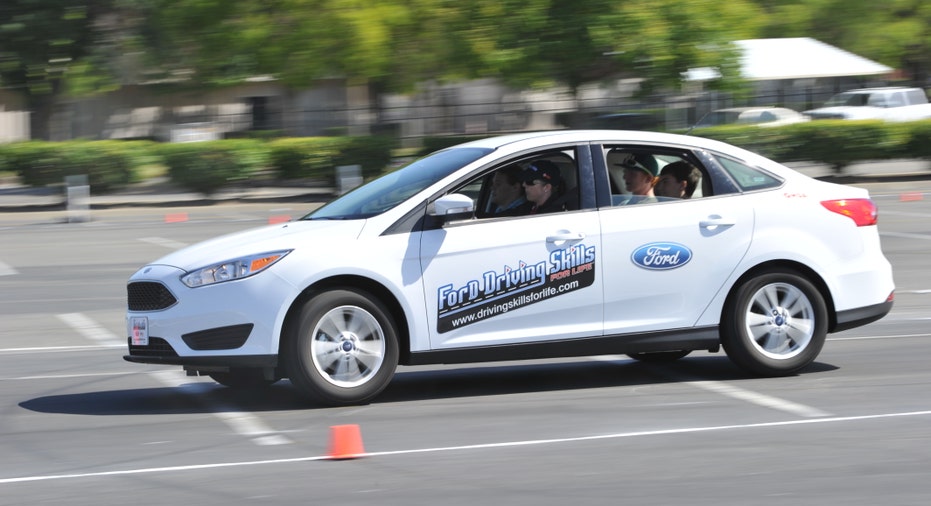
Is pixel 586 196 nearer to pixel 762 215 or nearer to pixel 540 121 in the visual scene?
pixel 762 215

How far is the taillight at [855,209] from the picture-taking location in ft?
28.3

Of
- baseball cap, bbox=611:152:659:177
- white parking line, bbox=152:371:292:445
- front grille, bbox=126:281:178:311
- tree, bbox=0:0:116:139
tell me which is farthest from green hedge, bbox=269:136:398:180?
front grille, bbox=126:281:178:311

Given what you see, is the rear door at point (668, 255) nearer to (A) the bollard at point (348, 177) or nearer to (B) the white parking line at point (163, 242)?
(B) the white parking line at point (163, 242)

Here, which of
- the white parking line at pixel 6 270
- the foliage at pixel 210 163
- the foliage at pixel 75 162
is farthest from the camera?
the foliage at pixel 210 163

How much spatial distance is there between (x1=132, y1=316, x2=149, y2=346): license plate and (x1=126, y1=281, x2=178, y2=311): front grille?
7cm

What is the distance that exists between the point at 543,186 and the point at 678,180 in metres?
0.95

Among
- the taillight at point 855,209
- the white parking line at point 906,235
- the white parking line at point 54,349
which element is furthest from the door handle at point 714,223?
the white parking line at point 906,235

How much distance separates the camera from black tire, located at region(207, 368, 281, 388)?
7688 millimetres

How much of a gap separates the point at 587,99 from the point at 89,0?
48.3ft

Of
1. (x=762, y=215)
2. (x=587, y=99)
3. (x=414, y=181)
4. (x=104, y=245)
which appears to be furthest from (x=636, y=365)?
(x=587, y=99)

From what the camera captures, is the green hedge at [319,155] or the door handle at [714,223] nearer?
the door handle at [714,223]

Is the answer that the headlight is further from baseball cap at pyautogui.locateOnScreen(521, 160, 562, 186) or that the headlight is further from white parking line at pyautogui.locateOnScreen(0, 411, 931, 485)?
baseball cap at pyautogui.locateOnScreen(521, 160, 562, 186)

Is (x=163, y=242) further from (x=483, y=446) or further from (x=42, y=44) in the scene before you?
(x=42, y=44)

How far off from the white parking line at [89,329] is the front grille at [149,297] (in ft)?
10.6
